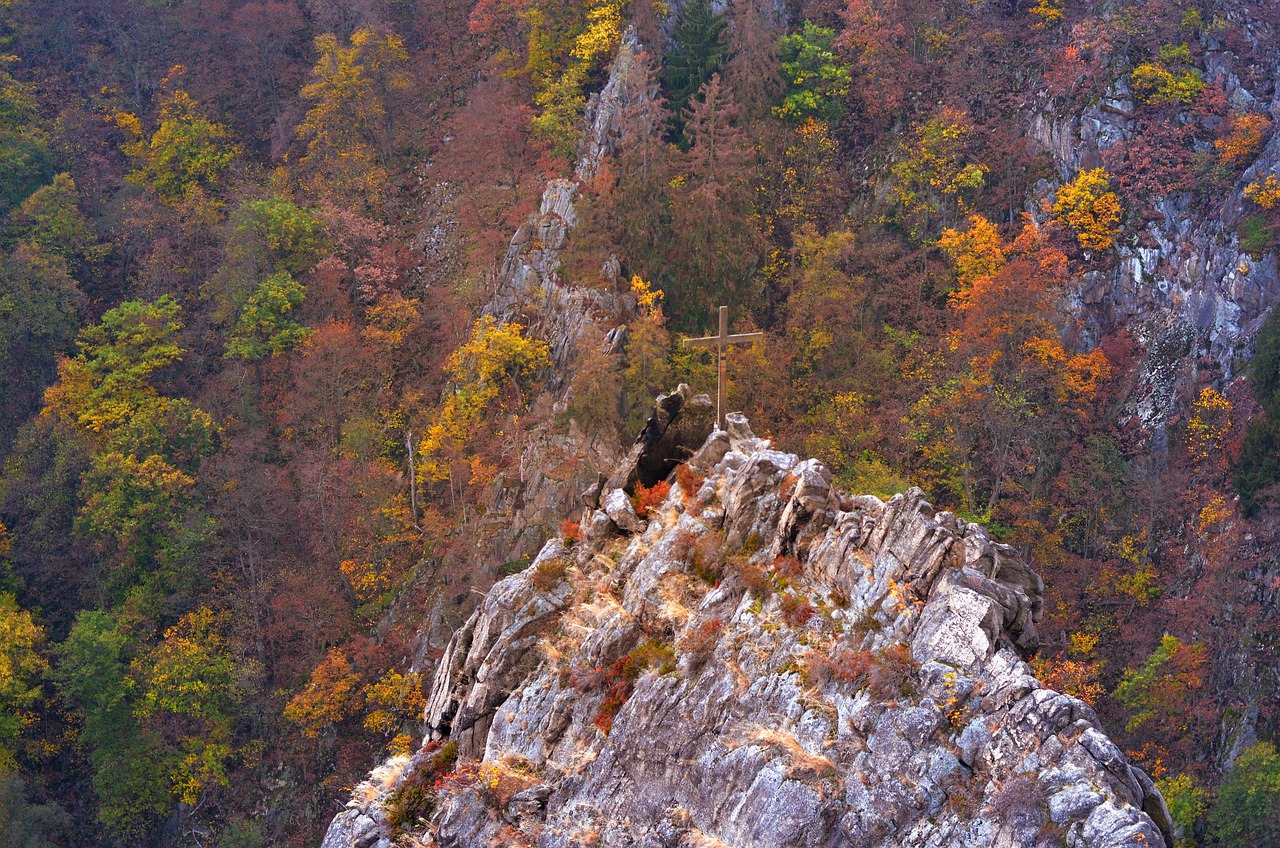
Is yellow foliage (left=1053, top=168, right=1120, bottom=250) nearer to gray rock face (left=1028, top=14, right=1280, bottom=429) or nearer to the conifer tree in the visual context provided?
gray rock face (left=1028, top=14, right=1280, bottom=429)

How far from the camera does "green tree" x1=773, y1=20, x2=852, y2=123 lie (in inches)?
1652

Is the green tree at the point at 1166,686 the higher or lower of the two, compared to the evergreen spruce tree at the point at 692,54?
lower

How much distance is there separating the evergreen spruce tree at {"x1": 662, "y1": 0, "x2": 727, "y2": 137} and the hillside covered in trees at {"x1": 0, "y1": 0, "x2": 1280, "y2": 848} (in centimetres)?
17

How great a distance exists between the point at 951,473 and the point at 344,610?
21518 millimetres

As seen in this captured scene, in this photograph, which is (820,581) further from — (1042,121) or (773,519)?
(1042,121)

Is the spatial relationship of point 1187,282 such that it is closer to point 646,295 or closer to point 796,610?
point 646,295

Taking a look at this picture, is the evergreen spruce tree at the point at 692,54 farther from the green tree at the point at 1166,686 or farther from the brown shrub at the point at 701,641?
→ the brown shrub at the point at 701,641

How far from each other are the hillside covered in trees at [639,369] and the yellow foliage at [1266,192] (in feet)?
0.34

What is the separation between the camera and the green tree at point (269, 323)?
43.8 meters

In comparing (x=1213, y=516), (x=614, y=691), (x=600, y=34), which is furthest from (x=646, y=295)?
(x=614, y=691)

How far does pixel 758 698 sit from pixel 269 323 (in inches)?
1424

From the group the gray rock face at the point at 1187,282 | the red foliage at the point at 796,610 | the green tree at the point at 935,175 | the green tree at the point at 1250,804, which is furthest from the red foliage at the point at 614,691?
the green tree at the point at 935,175

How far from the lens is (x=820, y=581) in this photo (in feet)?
45.5

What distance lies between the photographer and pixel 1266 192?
Answer: 3183 centimetres
